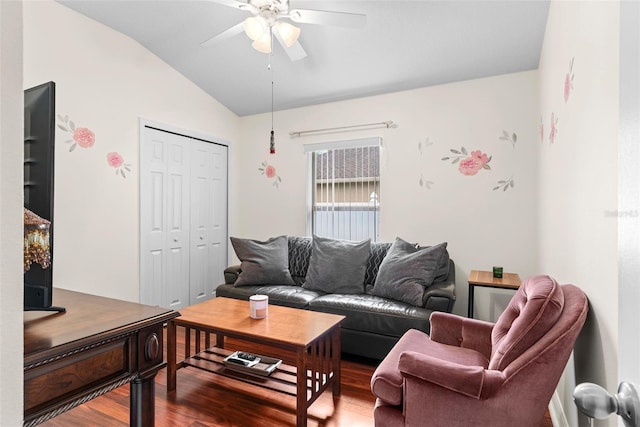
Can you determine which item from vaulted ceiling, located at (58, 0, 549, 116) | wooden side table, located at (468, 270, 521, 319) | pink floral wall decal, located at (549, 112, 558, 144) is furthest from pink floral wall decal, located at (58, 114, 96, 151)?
pink floral wall decal, located at (549, 112, 558, 144)

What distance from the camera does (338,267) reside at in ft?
10.3

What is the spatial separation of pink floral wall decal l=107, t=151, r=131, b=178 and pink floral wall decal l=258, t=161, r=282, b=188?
1.55 metres

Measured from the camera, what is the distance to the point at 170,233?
3555 mm

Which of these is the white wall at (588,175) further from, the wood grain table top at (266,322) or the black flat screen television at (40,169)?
the black flat screen television at (40,169)

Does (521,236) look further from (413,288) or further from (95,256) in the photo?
(95,256)

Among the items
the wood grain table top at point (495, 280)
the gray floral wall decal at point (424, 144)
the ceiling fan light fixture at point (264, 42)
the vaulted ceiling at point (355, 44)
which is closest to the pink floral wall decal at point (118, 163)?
the vaulted ceiling at point (355, 44)

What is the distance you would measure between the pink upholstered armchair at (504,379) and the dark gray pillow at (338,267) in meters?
1.58

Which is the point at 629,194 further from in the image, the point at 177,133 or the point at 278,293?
the point at 177,133

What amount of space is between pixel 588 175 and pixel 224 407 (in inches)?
87.0

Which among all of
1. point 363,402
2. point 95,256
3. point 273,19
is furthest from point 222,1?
point 363,402

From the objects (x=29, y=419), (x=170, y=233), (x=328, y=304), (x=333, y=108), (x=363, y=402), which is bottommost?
(x=363, y=402)

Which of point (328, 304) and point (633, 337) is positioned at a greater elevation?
point (633, 337)

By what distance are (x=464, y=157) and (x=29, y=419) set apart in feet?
10.9

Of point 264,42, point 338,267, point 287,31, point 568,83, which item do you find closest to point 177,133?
point 264,42
